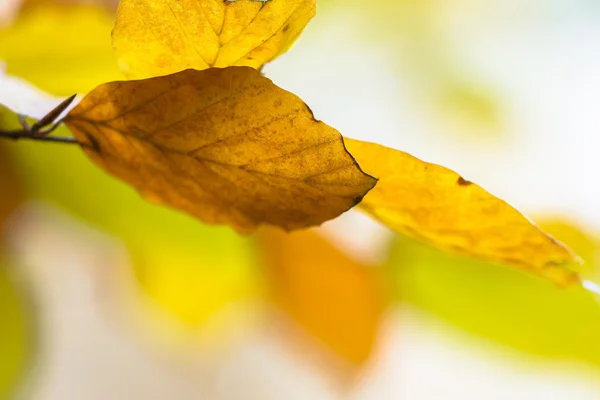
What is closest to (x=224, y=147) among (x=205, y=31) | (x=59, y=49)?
(x=205, y=31)

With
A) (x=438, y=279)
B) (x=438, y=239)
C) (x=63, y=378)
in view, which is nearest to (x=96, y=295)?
(x=63, y=378)

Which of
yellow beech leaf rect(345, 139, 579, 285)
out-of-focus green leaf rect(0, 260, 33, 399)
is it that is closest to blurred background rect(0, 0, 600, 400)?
out-of-focus green leaf rect(0, 260, 33, 399)

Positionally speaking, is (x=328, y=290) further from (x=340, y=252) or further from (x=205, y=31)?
(x=205, y=31)

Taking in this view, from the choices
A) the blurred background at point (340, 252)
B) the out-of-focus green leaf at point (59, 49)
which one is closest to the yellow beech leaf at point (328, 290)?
the blurred background at point (340, 252)

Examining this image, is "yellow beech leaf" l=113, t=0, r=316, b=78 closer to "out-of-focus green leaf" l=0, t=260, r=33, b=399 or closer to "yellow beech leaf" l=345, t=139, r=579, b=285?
"yellow beech leaf" l=345, t=139, r=579, b=285

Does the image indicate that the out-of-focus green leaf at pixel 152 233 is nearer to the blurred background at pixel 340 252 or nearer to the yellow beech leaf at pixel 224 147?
the blurred background at pixel 340 252

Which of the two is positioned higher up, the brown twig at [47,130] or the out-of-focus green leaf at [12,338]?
the brown twig at [47,130]
